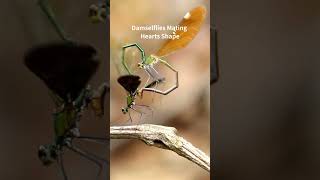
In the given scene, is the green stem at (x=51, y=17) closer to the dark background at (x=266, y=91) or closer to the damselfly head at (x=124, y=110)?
the damselfly head at (x=124, y=110)

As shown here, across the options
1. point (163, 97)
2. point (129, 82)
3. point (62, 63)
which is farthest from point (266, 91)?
point (62, 63)

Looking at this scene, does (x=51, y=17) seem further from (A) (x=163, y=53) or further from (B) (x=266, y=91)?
(B) (x=266, y=91)

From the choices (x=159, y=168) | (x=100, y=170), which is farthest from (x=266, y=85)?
(x=100, y=170)

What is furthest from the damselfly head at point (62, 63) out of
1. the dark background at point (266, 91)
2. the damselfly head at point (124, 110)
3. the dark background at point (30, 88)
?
the dark background at point (266, 91)

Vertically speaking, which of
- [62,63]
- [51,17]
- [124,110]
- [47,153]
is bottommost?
[47,153]

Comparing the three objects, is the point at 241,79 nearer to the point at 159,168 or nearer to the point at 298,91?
the point at 298,91

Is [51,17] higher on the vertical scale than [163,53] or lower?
higher

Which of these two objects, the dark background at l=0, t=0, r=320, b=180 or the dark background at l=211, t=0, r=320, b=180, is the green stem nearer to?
the dark background at l=0, t=0, r=320, b=180
